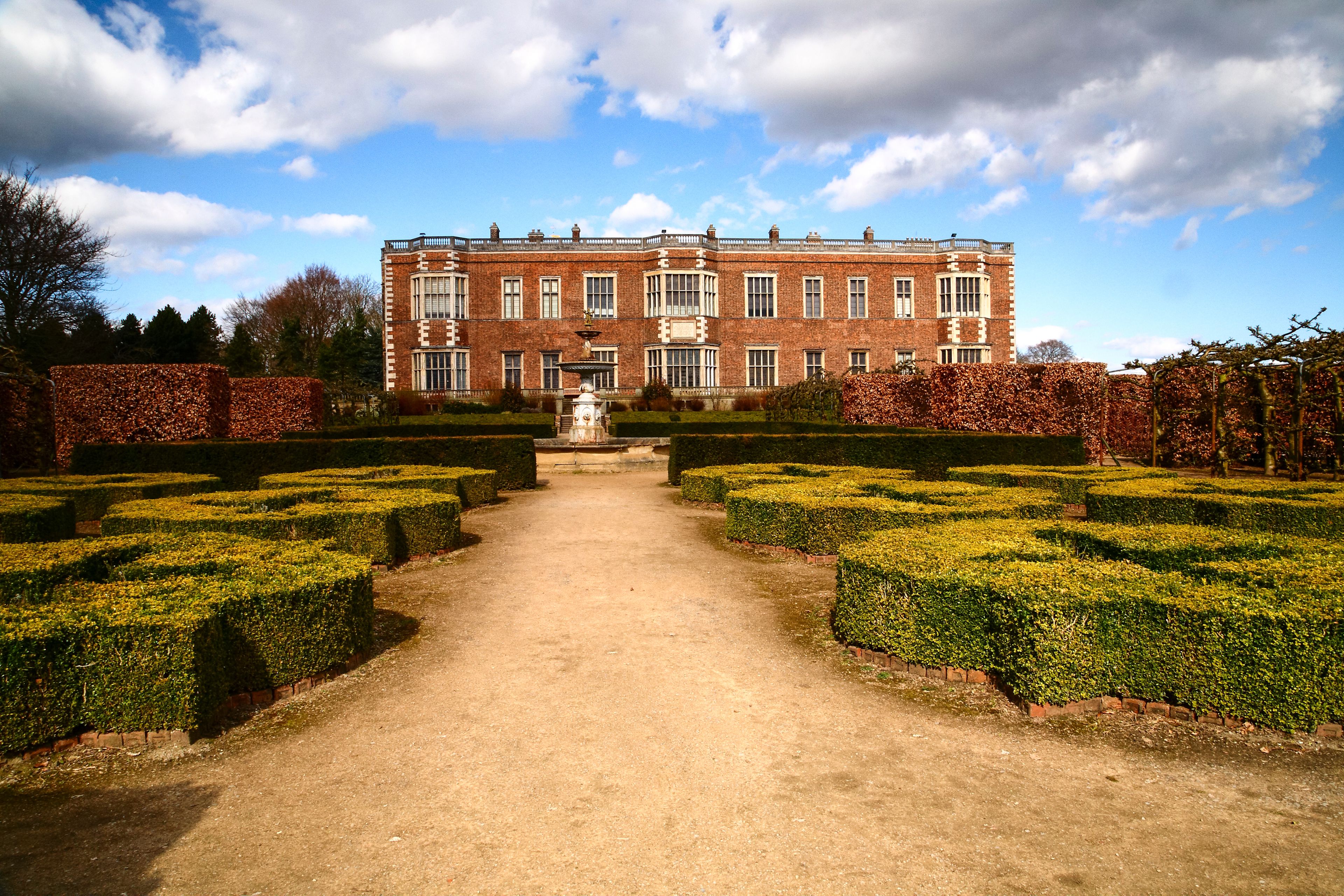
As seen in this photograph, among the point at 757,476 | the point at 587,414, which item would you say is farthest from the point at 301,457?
the point at 587,414

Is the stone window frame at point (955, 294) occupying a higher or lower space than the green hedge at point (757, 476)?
higher

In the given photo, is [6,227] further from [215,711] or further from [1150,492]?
[1150,492]

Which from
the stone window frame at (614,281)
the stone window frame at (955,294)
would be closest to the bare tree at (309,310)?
the stone window frame at (614,281)

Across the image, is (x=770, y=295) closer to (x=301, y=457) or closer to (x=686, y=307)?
(x=686, y=307)

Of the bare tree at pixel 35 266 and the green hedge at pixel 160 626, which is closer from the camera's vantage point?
the green hedge at pixel 160 626

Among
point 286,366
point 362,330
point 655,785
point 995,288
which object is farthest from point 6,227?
point 995,288

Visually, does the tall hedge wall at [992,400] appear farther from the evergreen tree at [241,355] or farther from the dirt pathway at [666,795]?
the evergreen tree at [241,355]

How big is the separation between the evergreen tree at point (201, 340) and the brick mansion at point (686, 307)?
11.9 meters

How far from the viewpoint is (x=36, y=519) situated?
28.6 ft

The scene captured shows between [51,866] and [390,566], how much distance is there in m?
5.62

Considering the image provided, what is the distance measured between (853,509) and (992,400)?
13.3 m

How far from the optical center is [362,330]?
50.9 m

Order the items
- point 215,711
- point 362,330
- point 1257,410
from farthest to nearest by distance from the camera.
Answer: point 362,330 < point 1257,410 < point 215,711

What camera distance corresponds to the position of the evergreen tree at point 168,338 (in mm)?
41500
